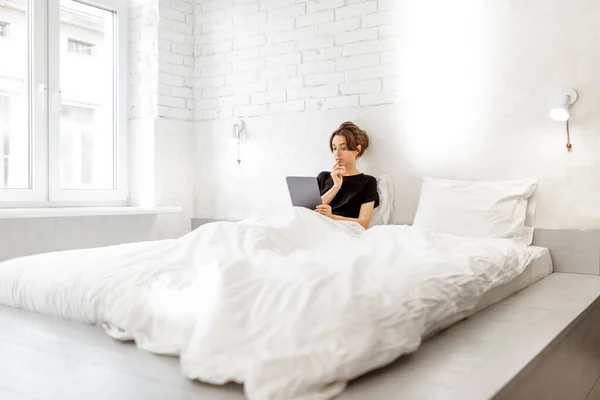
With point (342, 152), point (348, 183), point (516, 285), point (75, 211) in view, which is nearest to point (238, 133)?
point (342, 152)

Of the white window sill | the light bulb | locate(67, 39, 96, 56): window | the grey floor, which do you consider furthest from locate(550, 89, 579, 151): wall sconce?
locate(67, 39, 96, 56): window

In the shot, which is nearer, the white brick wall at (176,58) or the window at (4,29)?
the window at (4,29)

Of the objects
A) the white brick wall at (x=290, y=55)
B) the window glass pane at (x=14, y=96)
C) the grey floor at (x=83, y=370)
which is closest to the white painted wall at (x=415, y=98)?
the white brick wall at (x=290, y=55)

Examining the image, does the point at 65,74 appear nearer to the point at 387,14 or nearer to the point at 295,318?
the point at 387,14

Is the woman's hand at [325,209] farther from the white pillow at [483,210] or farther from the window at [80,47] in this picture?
the window at [80,47]

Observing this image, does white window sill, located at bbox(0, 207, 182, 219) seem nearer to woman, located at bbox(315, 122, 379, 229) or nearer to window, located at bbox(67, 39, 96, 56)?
window, located at bbox(67, 39, 96, 56)

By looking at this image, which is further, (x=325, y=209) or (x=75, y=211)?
(x=75, y=211)

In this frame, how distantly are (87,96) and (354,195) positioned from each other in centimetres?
218

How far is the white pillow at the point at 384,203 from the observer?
3471mm

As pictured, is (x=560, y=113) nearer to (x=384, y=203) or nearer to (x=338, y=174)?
(x=384, y=203)

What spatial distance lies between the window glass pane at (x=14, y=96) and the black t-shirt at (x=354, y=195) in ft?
6.79

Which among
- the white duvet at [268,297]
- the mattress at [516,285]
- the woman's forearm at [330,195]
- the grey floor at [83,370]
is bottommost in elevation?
the grey floor at [83,370]

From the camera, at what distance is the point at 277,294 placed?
4.57ft

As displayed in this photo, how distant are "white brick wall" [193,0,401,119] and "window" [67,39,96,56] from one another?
55 cm
